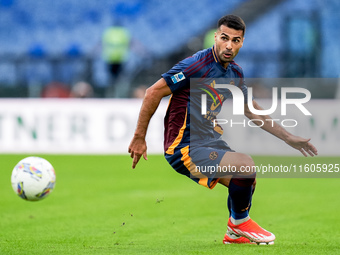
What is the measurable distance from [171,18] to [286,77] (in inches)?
231

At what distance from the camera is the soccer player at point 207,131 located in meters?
5.45

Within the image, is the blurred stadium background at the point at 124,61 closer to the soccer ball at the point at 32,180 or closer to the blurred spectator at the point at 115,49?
the blurred spectator at the point at 115,49

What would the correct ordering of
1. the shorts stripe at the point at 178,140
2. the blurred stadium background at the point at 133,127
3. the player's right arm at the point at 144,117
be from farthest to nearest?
the blurred stadium background at the point at 133,127
the shorts stripe at the point at 178,140
the player's right arm at the point at 144,117

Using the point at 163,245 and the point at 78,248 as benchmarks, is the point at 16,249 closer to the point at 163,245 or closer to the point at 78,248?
the point at 78,248

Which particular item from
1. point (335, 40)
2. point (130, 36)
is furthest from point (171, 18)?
point (335, 40)

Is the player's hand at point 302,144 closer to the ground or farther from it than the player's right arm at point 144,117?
closer to the ground

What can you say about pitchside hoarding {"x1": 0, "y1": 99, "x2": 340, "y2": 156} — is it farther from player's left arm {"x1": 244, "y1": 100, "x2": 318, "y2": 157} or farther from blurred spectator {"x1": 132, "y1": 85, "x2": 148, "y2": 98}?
player's left arm {"x1": 244, "y1": 100, "x2": 318, "y2": 157}

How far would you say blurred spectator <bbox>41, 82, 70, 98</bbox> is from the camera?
1684 centimetres

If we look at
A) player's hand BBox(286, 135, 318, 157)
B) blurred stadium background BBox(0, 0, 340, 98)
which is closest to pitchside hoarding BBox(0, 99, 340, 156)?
blurred stadium background BBox(0, 0, 340, 98)

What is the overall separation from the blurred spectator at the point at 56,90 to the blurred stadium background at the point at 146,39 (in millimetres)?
73

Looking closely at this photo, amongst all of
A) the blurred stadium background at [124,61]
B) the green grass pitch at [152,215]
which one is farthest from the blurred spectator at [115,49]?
the green grass pitch at [152,215]

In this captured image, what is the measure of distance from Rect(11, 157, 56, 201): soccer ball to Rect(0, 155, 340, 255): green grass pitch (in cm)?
40

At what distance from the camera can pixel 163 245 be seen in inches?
227

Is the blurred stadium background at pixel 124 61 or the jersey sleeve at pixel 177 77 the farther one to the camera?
the blurred stadium background at pixel 124 61
